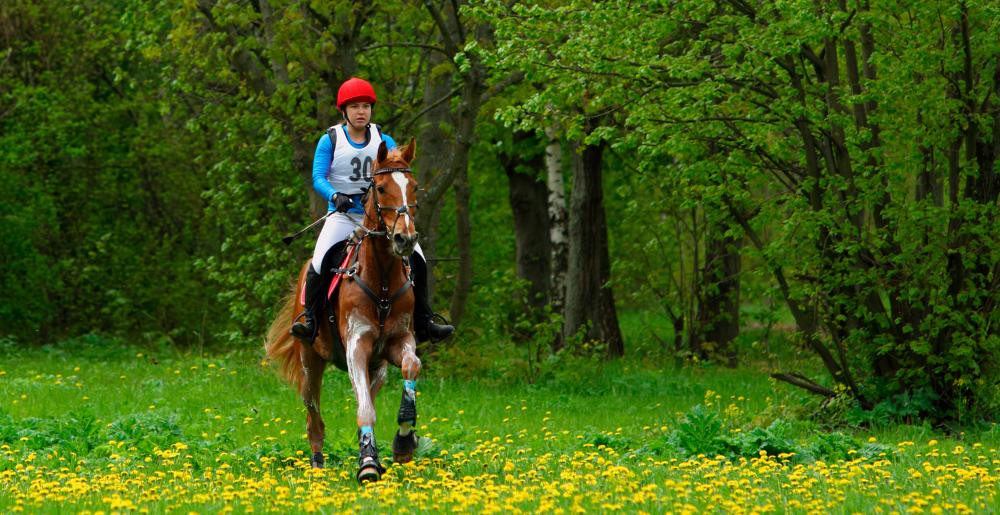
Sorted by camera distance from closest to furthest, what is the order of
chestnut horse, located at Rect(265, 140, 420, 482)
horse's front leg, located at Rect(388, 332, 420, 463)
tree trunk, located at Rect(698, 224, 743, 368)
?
chestnut horse, located at Rect(265, 140, 420, 482) → horse's front leg, located at Rect(388, 332, 420, 463) → tree trunk, located at Rect(698, 224, 743, 368)

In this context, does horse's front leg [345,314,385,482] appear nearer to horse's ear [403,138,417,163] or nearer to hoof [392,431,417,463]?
hoof [392,431,417,463]

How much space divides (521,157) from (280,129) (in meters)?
8.04

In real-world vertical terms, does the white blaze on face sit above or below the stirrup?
above

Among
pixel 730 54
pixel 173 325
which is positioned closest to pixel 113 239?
pixel 173 325

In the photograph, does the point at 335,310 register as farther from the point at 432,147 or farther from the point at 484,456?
the point at 432,147

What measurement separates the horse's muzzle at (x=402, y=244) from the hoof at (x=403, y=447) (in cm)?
143

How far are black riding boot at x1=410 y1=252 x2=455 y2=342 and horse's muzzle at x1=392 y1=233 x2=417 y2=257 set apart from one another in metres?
1.31

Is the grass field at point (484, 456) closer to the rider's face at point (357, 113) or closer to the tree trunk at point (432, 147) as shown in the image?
the tree trunk at point (432, 147)

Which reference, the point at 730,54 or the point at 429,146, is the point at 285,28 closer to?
the point at 429,146

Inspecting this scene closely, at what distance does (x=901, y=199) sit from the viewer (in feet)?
42.5

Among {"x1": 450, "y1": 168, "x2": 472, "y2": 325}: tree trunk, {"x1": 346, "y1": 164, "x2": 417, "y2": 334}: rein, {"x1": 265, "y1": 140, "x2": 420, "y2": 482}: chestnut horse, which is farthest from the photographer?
{"x1": 450, "y1": 168, "x2": 472, "y2": 325}: tree trunk

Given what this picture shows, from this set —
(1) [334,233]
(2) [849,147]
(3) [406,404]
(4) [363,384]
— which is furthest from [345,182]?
(2) [849,147]

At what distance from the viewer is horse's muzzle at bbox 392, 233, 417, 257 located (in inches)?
359

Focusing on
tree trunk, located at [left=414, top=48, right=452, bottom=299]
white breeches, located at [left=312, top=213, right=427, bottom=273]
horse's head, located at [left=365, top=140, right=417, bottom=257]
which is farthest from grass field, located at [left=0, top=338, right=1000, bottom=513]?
tree trunk, located at [left=414, top=48, right=452, bottom=299]
